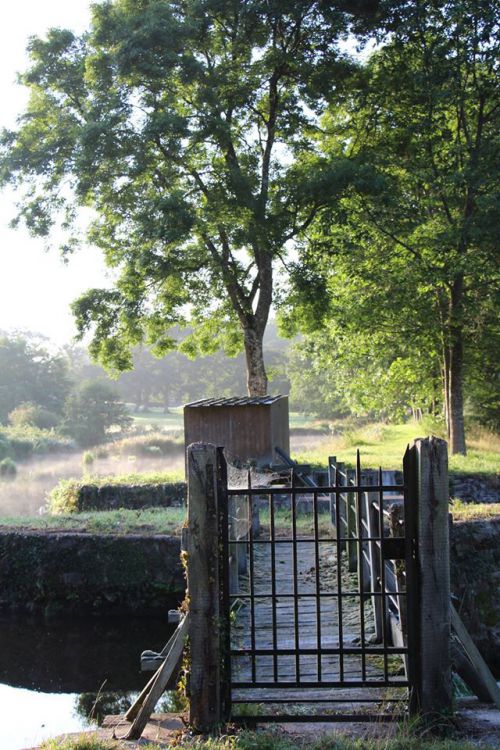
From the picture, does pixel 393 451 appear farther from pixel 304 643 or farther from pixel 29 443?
pixel 29 443

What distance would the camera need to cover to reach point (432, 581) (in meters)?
5.86

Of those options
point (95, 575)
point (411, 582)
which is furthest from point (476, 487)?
point (411, 582)

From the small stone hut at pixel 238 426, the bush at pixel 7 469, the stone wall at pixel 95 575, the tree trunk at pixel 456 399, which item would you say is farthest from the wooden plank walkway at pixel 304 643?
the bush at pixel 7 469

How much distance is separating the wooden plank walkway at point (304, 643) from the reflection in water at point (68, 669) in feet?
6.06

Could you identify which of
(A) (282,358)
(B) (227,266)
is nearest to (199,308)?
(B) (227,266)

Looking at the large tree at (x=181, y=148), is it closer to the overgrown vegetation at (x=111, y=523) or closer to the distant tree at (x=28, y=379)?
the overgrown vegetation at (x=111, y=523)

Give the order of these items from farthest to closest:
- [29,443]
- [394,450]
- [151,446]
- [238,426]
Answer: [29,443] → [151,446] → [394,450] → [238,426]

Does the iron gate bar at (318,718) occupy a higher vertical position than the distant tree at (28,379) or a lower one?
lower

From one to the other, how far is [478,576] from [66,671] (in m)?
6.23

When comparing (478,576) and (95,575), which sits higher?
(478,576)

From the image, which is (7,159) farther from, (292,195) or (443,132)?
(443,132)

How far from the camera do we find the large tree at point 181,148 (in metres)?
22.1

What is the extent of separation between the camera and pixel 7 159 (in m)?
Answer: 24.1

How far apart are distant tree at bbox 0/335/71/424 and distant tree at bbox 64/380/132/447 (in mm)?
5680
